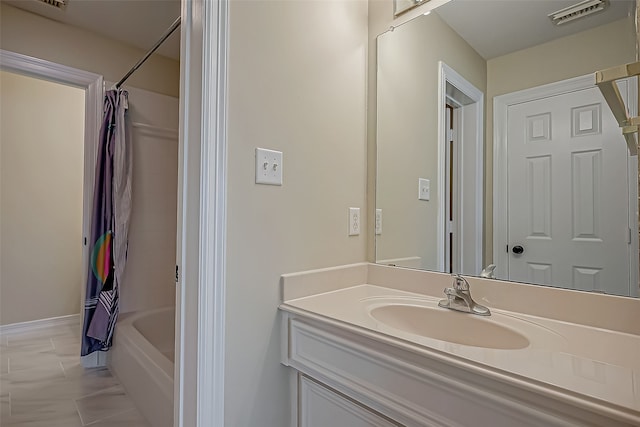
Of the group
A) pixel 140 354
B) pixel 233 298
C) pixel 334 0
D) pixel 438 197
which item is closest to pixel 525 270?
pixel 438 197

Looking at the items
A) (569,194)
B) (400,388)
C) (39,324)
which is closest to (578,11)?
(569,194)

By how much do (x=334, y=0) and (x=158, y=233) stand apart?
2066 mm

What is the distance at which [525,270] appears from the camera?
1.07m

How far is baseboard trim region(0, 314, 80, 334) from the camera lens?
117 inches

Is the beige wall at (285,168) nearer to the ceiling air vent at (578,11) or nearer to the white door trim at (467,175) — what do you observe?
the white door trim at (467,175)

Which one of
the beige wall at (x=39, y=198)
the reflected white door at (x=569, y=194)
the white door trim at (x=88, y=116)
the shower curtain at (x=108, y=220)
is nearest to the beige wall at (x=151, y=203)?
the shower curtain at (x=108, y=220)

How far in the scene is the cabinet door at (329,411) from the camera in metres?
0.91

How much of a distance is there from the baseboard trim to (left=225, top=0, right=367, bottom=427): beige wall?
3164 millimetres

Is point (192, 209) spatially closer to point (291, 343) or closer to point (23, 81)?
point (291, 343)

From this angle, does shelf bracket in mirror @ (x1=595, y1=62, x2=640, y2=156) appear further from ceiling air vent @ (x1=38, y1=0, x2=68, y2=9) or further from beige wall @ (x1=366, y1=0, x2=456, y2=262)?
ceiling air vent @ (x1=38, y1=0, x2=68, y2=9)

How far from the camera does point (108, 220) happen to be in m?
2.30

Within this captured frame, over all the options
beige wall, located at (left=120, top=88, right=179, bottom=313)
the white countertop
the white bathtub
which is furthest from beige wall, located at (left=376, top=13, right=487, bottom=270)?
beige wall, located at (left=120, top=88, right=179, bottom=313)

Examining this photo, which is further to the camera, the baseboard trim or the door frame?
the baseboard trim

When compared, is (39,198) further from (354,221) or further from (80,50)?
(354,221)
